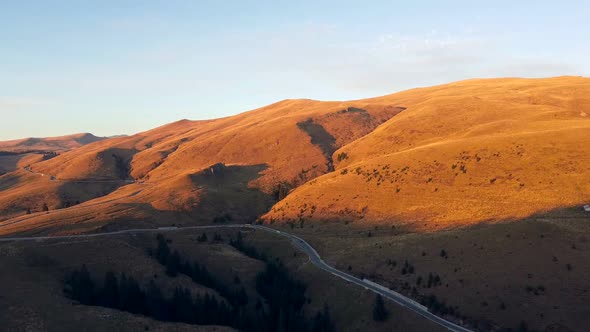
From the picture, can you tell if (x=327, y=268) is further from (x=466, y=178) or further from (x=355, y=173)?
(x=355, y=173)

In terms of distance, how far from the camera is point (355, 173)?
4245 inches

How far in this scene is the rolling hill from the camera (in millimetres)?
81625

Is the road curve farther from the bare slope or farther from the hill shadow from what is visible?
the hill shadow

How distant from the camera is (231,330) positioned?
49.3 meters

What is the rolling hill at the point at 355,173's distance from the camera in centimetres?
8162

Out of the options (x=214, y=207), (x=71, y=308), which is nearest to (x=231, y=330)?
(x=71, y=308)

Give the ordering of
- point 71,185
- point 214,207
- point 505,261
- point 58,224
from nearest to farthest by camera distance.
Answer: point 505,261
point 58,224
point 214,207
point 71,185

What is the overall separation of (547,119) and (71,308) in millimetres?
120764

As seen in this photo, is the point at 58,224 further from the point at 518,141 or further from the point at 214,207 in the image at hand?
the point at 518,141

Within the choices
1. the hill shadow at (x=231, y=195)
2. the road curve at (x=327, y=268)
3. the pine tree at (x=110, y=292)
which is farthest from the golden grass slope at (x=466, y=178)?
the pine tree at (x=110, y=292)

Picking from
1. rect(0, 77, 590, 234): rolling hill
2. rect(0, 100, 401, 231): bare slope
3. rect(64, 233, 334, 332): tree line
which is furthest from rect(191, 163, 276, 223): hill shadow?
rect(64, 233, 334, 332): tree line

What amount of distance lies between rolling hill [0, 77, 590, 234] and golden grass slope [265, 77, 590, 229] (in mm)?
305

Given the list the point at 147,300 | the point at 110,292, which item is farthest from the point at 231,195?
the point at 147,300

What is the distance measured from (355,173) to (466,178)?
89.2 feet
